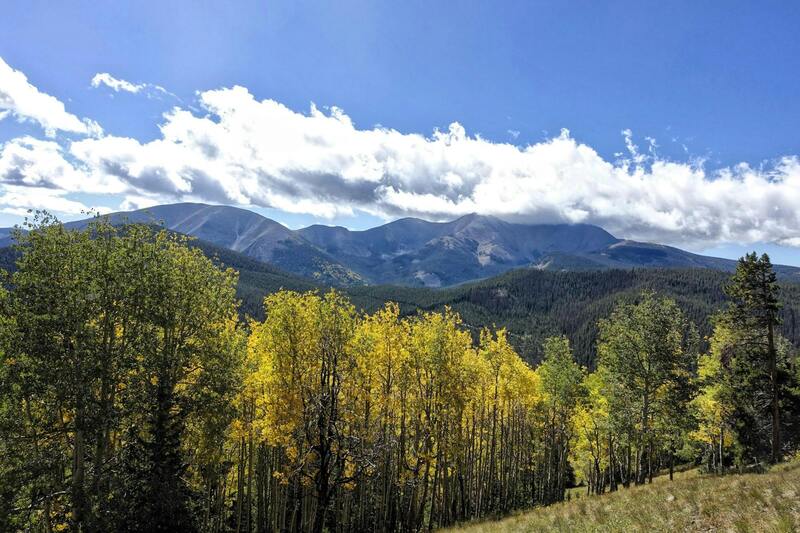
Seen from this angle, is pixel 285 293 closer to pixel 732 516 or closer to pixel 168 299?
pixel 168 299

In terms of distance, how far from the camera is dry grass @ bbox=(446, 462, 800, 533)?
1252 cm

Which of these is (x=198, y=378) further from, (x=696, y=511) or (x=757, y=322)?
(x=757, y=322)

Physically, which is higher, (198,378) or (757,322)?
(757,322)

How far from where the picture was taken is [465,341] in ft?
87.4

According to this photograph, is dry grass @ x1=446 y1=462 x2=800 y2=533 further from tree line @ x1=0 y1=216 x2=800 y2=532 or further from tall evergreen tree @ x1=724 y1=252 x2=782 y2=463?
tall evergreen tree @ x1=724 y1=252 x2=782 y2=463

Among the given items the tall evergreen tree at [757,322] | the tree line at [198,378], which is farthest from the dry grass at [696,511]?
the tall evergreen tree at [757,322]

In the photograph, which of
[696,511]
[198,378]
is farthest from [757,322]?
[198,378]

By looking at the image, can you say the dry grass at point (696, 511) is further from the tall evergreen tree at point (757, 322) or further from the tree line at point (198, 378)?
the tall evergreen tree at point (757, 322)

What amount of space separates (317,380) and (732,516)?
15.5 metres

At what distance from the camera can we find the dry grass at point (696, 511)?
1252 centimetres

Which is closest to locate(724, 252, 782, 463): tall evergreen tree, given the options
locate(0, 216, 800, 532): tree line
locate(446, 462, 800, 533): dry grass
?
locate(0, 216, 800, 532): tree line

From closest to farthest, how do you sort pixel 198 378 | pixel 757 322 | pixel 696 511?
1. pixel 696 511
2. pixel 198 378
3. pixel 757 322

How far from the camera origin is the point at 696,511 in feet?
47.6

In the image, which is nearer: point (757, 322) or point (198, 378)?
point (198, 378)
